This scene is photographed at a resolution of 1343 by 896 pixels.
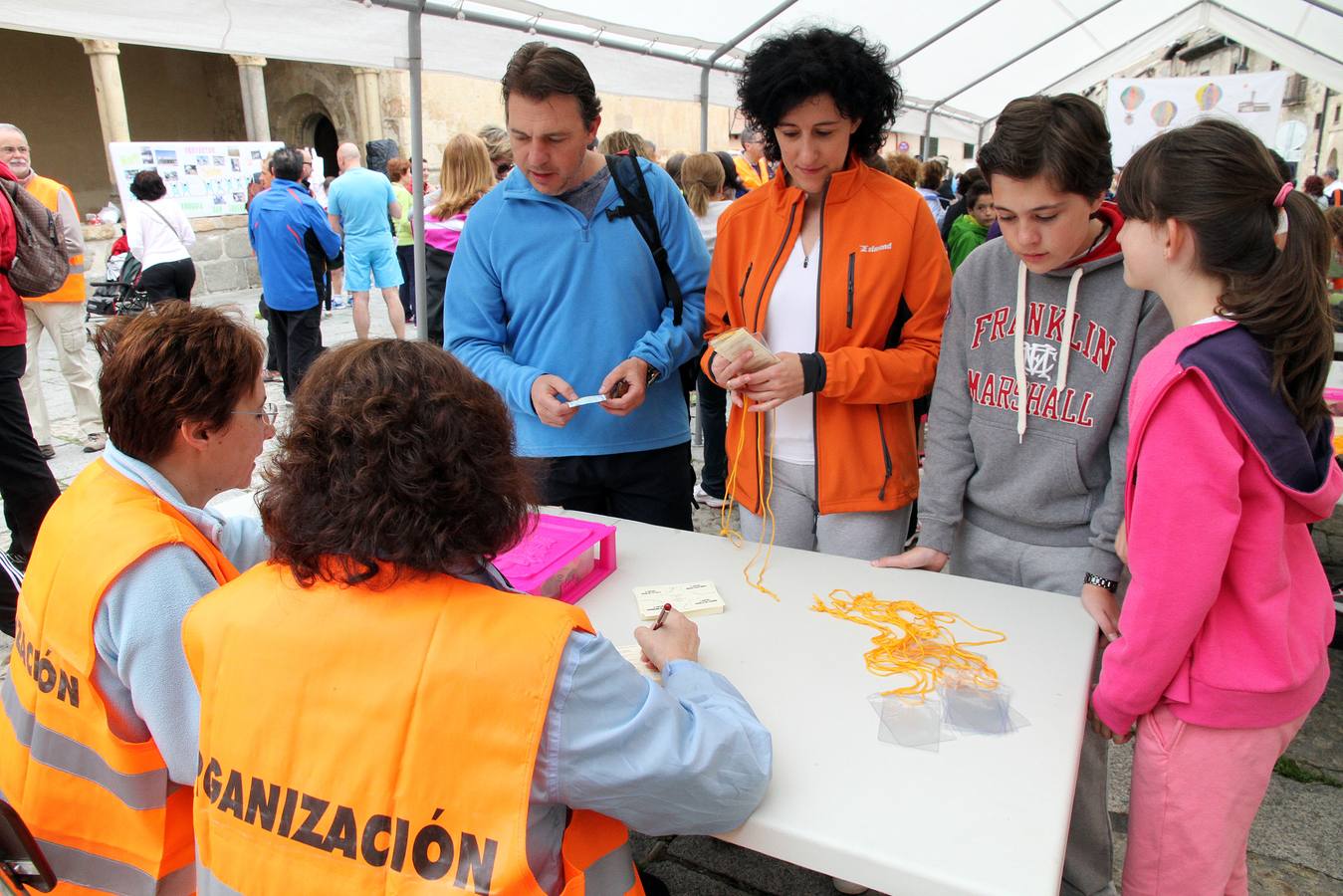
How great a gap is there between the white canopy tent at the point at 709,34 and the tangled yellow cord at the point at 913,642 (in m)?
1.24

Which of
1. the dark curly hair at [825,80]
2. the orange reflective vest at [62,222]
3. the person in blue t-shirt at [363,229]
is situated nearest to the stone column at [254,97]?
the person in blue t-shirt at [363,229]

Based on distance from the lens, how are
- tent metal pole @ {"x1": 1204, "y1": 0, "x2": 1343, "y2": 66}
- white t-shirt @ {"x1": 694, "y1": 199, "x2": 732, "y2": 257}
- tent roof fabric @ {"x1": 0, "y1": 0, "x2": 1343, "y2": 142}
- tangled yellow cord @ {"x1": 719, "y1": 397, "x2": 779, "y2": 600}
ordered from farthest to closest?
tent metal pole @ {"x1": 1204, "y1": 0, "x2": 1343, "y2": 66} → white t-shirt @ {"x1": 694, "y1": 199, "x2": 732, "y2": 257} → tent roof fabric @ {"x1": 0, "y1": 0, "x2": 1343, "y2": 142} → tangled yellow cord @ {"x1": 719, "y1": 397, "x2": 779, "y2": 600}

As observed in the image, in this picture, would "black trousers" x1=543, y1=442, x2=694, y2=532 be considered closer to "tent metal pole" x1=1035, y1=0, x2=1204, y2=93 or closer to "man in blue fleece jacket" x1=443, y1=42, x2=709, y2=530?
"man in blue fleece jacket" x1=443, y1=42, x2=709, y2=530

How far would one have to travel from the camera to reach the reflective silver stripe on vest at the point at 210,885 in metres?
1.01

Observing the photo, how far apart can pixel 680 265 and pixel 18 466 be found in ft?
9.20

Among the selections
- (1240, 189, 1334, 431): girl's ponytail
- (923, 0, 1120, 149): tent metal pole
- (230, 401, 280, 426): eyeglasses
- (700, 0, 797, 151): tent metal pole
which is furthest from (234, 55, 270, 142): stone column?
(1240, 189, 1334, 431): girl's ponytail

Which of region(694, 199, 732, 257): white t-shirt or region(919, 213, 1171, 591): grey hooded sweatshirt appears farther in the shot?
region(694, 199, 732, 257): white t-shirt

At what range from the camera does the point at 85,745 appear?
1245mm

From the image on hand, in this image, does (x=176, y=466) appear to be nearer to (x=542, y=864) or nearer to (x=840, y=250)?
(x=542, y=864)

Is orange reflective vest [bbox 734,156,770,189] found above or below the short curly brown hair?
above

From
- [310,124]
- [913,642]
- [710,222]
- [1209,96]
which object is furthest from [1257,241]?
[310,124]

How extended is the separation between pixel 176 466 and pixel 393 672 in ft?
2.42

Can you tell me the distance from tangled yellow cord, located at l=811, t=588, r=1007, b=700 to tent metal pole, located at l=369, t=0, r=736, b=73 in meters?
2.97

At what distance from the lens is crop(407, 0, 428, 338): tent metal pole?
11.5 feet
